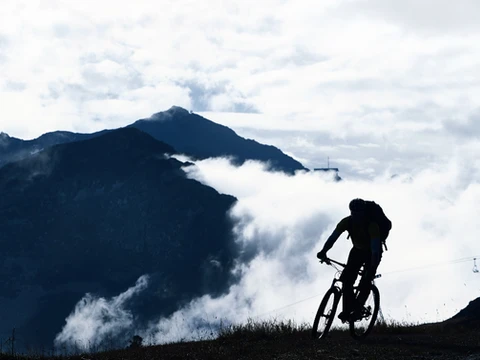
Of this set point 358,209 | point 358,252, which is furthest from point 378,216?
point 358,252

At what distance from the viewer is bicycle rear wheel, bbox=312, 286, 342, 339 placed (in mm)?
11836

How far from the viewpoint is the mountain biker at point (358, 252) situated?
37.2 ft

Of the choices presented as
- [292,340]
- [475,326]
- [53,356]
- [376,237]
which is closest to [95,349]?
[53,356]

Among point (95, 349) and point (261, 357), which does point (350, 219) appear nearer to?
point (261, 357)

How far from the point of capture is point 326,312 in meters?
12.0

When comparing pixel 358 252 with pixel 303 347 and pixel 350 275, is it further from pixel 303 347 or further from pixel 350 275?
pixel 303 347

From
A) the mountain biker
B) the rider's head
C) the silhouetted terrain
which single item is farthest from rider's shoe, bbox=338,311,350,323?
the rider's head

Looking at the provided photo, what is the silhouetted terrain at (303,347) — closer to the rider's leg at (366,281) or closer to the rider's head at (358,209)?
the rider's leg at (366,281)

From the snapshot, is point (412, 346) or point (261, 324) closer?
point (412, 346)

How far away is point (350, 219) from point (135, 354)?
4454 millimetres

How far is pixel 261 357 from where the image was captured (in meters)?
10.0

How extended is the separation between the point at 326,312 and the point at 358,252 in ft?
4.31

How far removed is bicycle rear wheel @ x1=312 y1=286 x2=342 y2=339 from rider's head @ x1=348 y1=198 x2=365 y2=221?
142cm

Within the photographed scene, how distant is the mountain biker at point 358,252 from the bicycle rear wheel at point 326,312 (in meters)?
0.18
